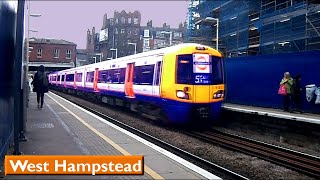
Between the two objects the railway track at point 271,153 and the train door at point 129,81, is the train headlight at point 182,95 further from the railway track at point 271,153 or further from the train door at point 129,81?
the train door at point 129,81

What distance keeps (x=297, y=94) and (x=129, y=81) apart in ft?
22.2

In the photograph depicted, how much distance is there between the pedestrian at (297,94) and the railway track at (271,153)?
3.40 meters

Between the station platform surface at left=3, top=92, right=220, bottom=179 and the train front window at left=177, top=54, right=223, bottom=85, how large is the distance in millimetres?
2860

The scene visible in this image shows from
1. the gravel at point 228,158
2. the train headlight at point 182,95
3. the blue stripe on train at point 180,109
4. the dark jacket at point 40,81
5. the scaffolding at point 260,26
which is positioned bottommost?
the gravel at point 228,158

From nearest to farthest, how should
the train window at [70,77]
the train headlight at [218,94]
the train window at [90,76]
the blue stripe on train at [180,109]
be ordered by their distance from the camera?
the blue stripe on train at [180,109] → the train headlight at [218,94] → the train window at [90,76] → the train window at [70,77]

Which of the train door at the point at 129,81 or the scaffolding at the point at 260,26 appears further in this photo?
the scaffolding at the point at 260,26

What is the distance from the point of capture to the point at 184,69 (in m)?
12.4

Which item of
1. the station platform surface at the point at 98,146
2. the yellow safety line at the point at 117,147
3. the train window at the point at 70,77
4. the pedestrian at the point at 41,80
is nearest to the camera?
the yellow safety line at the point at 117,147

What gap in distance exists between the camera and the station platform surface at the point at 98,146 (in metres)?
6.10

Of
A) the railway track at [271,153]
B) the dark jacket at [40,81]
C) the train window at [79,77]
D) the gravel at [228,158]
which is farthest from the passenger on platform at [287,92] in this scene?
the train window at [79,77]

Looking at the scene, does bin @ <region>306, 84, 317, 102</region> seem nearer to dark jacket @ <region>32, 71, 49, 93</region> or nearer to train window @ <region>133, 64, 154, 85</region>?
train window @ <region>133, 64, 154, 85</region>

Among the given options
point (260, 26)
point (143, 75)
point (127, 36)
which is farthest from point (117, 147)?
point (127, 36)

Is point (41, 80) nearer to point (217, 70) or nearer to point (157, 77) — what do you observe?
point (157, 77)

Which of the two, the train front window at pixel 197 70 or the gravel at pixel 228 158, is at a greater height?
the train front window at pixel 197 70
